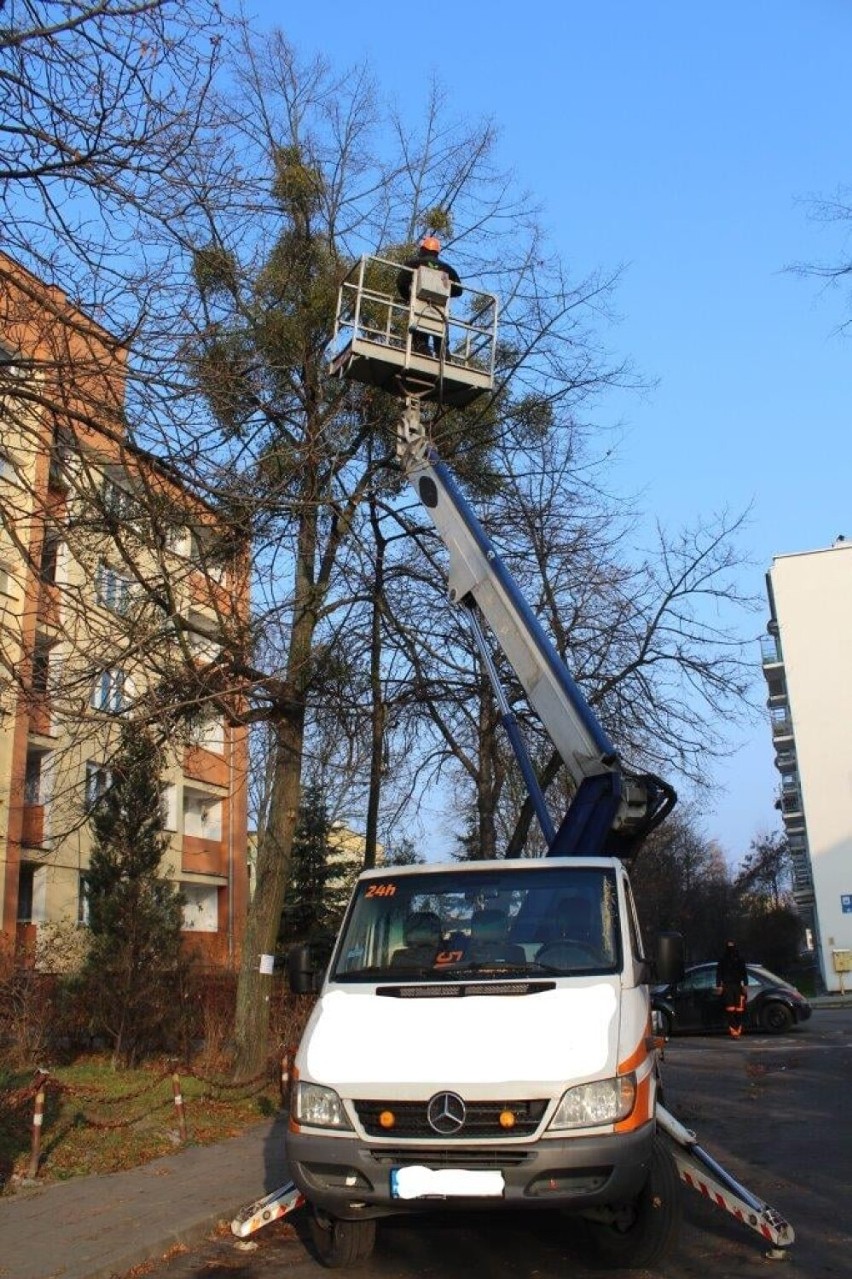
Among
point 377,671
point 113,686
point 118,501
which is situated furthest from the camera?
point 377,671

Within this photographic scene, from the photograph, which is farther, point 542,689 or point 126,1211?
point 542,689

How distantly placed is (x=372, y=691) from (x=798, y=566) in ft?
134

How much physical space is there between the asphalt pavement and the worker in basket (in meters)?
8.65

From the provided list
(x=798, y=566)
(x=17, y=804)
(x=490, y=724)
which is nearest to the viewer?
(x=490, y=724)

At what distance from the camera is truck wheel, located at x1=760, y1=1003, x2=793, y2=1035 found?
22.5 m

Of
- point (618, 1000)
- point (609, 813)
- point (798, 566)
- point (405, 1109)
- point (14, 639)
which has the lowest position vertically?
point (405, 1109)

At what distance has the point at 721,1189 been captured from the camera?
6527 mm

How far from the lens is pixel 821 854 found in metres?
49.4

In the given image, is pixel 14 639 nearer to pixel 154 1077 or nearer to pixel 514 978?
pixel 514 978

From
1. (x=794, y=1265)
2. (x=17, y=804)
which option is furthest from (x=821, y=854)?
(x=794, y=1265)

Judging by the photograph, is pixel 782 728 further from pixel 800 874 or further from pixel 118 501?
pixel 118 501

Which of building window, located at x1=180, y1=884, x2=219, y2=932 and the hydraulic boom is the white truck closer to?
the hydraulic boom

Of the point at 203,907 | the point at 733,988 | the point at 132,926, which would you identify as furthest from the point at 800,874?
the point at 132,926

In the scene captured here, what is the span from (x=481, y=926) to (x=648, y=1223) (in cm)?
179
